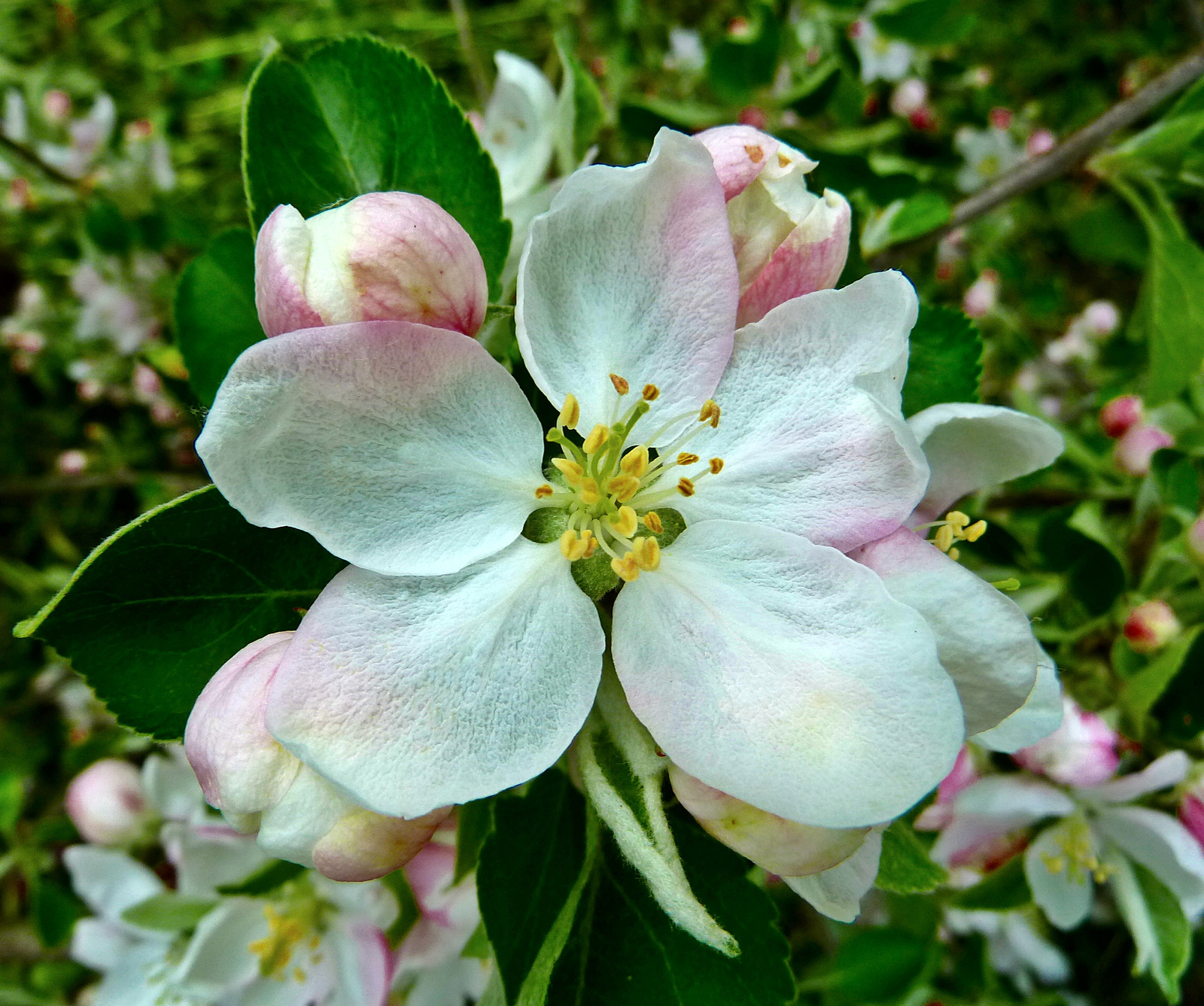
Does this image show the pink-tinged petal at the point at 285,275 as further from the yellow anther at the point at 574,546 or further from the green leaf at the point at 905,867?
the green leaf at the point at 905,867

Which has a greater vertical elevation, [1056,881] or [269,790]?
[269,790]

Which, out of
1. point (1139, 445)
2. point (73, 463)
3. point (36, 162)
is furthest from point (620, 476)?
point (73, 463)

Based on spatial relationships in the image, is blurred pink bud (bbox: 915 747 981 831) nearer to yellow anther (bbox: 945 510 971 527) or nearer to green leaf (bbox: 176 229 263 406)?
yellow anther (bbox: 945 510 971 527)

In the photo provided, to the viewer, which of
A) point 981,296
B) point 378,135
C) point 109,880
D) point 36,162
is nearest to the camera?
point 378,135

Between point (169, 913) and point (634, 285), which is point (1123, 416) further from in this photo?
point (169, 913)

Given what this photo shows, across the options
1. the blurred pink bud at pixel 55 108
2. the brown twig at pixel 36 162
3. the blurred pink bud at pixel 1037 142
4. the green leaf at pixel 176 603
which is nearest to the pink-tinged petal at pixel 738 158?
the green leaf at pixel 176 603

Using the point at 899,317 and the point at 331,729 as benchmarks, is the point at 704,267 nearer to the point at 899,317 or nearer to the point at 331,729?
the point at 899,317
